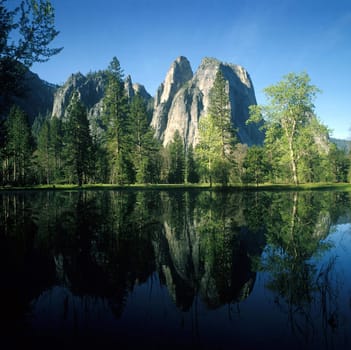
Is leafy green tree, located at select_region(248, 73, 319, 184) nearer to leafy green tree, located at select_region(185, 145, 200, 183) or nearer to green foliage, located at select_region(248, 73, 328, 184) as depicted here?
green foliage, located at select_region(248, 73, 328, 184)

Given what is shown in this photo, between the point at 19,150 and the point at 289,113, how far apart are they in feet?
168

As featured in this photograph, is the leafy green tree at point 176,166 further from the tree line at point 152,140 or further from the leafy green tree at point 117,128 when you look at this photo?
the leafy green tree at point 117,128

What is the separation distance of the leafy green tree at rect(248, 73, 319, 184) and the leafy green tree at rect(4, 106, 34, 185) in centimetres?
4600

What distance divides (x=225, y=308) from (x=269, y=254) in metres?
3.10

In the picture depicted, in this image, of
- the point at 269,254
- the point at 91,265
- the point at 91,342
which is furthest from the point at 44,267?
the point at 269,254

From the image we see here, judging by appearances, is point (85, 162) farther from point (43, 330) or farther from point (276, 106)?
point (43, 330)

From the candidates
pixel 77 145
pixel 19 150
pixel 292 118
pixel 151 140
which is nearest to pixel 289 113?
pixel 292 118

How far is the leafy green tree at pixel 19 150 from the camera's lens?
53.5 metres

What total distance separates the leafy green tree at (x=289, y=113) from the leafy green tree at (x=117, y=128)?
21.4m

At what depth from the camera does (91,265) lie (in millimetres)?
6004

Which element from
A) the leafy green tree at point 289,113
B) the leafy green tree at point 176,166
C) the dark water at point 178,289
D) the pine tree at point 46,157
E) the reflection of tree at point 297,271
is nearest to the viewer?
the dark water at point 178,289

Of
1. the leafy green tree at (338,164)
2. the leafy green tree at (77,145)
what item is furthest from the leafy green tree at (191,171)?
the leafy green tree at (338,164)

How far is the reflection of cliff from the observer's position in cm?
463

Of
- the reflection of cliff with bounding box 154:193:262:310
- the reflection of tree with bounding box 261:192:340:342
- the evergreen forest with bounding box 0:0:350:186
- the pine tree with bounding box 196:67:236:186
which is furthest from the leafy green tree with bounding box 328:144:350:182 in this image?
the reflection of cliff with bounding box 154:193:262:310
